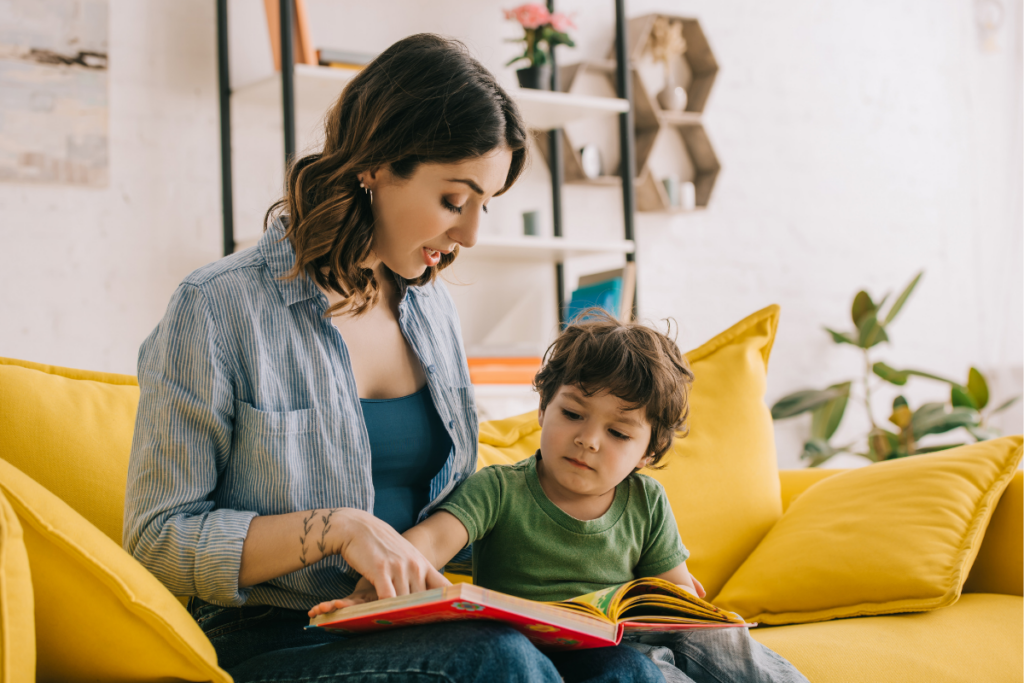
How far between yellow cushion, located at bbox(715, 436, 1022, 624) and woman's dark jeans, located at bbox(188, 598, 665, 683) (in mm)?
604

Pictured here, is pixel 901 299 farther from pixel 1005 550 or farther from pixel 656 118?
pixel 1005 550

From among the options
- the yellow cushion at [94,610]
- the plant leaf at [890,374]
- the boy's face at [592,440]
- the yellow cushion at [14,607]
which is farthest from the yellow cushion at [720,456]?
the plant leaf at [890,374]

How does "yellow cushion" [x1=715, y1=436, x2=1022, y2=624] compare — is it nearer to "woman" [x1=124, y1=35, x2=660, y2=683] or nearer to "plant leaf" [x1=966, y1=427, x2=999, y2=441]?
"woman" [x1=124, y1=35, x2=660, y2=683]

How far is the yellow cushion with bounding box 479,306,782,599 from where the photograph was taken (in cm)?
163

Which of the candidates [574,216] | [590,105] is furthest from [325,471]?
[574,216]

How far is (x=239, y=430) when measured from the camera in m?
1.05

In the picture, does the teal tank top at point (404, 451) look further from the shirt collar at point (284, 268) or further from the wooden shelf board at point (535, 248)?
the wooden shelf board at point (535, 248)

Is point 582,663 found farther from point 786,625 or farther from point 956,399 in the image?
point 956,399

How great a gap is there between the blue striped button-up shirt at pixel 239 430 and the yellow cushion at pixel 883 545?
2.26 feet

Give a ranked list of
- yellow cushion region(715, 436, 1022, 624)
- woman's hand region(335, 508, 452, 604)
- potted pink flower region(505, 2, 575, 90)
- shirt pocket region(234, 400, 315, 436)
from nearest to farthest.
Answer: woman's hand region(335, 508, 452, 604), shirt pocket region(234, 400, 315, 436), yellow cushion region(715, 436, 1022, 624), potted pink flower region(505, 2, 575, 90)

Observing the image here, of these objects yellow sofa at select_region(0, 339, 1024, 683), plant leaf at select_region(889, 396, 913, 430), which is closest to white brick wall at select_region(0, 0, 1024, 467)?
plant leaf at select_region(889, 396, 913, 430)

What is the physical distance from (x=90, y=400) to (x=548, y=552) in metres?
0.73

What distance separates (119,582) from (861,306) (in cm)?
294

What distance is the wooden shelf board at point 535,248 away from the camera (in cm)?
251
